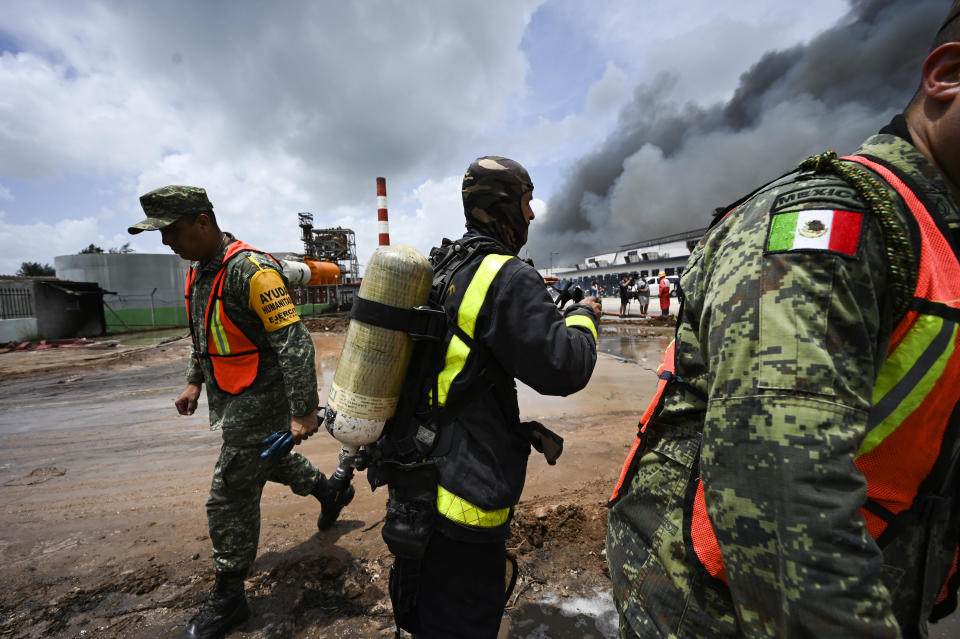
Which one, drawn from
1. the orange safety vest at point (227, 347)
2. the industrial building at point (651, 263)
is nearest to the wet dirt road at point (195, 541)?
the orange safety vest at point (227, 347)

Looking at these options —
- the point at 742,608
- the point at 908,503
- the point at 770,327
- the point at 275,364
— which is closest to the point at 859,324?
the point at 770,327

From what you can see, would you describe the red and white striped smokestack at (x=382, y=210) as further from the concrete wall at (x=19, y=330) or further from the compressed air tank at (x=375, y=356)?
the compressed air tank at (x=375, y=356)

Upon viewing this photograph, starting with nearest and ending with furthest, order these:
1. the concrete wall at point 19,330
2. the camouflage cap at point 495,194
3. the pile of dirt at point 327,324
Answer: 1. the camouflage cap at point 495,194
2. the concrete wall at point 19,330
3. the pile of dirt at point 327,324

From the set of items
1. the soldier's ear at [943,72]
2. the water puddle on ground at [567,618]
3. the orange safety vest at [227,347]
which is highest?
the soldier's ear at [943,72]

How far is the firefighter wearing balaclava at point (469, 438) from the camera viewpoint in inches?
52.0

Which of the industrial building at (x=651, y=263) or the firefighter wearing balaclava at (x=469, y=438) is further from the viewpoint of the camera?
the industrial building at (x=651, y=263)

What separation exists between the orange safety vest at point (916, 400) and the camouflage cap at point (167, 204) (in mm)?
2735

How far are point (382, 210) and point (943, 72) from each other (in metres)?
24.6

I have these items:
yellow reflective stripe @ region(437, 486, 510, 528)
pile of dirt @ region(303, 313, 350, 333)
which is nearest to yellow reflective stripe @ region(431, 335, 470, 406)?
yellow reflective stripe @ region(437, 486, 510, 528)

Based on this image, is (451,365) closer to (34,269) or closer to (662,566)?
(662,566)

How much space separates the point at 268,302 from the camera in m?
2.08

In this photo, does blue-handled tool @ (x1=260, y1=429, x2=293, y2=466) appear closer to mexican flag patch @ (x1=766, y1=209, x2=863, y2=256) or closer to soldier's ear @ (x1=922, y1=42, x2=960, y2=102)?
mexican flag patch @ (x1=766, y1=209, x2=863, y2=256)

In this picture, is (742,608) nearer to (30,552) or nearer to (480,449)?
(480,449)

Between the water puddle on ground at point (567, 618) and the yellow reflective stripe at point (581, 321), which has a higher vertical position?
the yellow reflective stripe at point (581, 321)
